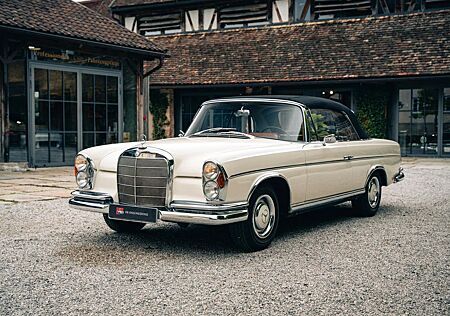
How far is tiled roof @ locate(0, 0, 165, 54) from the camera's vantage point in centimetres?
1288

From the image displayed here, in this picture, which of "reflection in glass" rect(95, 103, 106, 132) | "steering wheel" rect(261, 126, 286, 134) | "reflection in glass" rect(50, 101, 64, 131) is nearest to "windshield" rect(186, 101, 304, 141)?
"steering wheel" rect(261, 126, 286, 134)

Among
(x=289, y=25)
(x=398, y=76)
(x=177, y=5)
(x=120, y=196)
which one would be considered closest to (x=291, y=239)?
(x=120, y=196)

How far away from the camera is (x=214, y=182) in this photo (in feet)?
15.6

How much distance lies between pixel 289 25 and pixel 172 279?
18.9 meters

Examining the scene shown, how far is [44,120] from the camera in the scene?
14117mm

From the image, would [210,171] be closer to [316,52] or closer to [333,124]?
[333,124]

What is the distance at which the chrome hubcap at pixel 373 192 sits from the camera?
730cm

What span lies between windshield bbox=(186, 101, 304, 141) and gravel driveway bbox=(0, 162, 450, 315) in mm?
1089

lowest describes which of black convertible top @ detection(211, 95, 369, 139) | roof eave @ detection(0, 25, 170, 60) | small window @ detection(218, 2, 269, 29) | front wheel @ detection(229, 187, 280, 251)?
front wheel @ detection(229, 187, 280, 251)

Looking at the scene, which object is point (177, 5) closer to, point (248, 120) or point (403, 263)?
point (248, 120)

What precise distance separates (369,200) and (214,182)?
3.19 metres

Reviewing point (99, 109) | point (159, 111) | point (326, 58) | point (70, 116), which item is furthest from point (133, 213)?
point (159, 111)

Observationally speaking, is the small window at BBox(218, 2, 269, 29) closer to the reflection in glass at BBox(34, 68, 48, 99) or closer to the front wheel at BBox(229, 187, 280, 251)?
the reflection in glass at BBox(34, 68, 48, 99)

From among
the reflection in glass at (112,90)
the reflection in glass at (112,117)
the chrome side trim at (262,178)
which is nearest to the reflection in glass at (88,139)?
the reflection in glass at (112,117)
